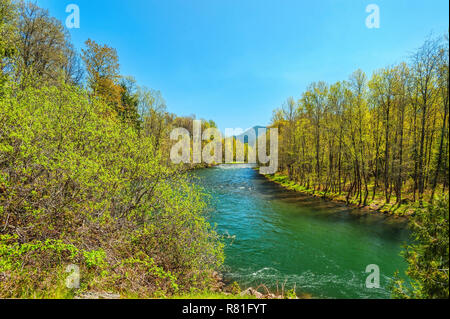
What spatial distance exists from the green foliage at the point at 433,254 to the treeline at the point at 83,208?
5.48m

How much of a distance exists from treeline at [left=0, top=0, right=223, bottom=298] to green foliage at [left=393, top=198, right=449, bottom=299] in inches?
216

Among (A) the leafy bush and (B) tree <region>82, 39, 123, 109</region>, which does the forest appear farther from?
(B) tree <region>82, 39, 123, 109</region>

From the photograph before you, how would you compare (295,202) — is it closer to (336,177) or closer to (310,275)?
(336,177)

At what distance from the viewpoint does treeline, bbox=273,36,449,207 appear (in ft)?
47.3

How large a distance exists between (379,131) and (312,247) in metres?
16.5

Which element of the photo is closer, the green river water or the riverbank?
the green river water

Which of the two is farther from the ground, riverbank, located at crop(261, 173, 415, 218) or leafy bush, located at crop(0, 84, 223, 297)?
leafy bush, located at crop(0, 84, 223, 297)

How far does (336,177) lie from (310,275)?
19841 mm

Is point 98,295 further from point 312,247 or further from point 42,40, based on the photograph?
point 42,40

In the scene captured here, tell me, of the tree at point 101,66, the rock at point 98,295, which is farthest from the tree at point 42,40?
the rock at point 98,295

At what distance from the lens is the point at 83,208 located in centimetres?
591

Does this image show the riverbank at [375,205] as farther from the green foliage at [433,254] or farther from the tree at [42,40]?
the tree at [42,40]

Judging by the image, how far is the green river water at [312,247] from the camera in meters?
8.31

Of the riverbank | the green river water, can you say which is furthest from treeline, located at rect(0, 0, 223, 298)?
the riverbank
